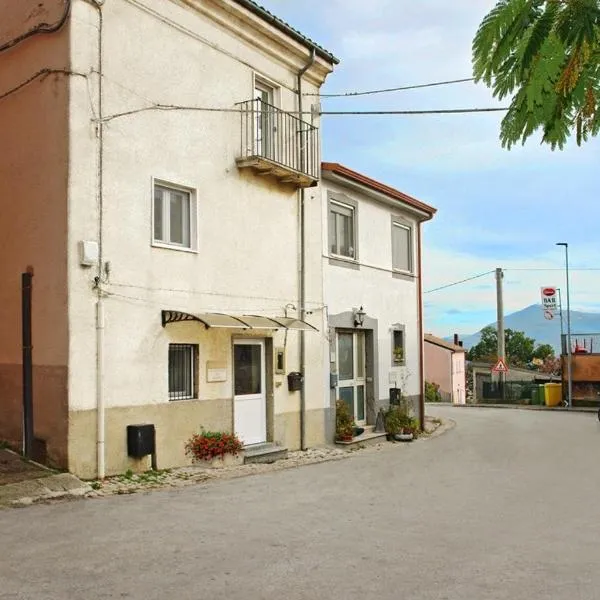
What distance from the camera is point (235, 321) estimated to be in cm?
1231

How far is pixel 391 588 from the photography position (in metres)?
5.49

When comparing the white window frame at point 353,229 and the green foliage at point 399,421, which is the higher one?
the white window frame at point 353,229

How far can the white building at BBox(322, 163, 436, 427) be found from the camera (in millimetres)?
16266

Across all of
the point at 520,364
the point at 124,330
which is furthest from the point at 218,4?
the point at 520,364

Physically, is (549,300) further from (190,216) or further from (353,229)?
(190,216)

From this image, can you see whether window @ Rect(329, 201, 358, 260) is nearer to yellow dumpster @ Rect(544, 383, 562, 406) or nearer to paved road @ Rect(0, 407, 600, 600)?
Result: paved road @ Rect(0, 407, 600, 600)

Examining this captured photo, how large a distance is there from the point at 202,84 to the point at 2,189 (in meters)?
3.75

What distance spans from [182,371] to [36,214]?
3370 millimetres

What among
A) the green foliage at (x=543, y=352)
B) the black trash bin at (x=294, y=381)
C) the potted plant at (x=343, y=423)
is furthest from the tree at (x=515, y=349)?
the black trash bin at (x=294, y=381)

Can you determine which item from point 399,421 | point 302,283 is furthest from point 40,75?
point 399,421

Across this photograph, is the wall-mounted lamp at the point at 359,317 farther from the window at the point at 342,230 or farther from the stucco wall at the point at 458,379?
the stucco wall at the point at 458,379

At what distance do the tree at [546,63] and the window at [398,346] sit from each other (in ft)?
51.8

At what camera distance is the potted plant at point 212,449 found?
39.1ft

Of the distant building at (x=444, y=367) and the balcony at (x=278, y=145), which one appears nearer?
the balcony at (x=278, y=145)
